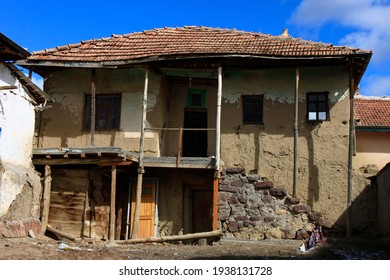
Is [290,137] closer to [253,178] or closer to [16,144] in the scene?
[253,178]

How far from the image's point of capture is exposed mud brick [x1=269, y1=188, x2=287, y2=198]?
1458cm

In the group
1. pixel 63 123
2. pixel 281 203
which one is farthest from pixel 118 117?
pixel 281 203

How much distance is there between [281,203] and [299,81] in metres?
3.78

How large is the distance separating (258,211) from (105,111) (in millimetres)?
5781

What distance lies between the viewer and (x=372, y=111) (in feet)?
69.3

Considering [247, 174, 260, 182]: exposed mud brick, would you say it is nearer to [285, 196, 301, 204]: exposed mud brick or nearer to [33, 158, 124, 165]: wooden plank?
[285, 196, 301, 204]: exposed mud brick

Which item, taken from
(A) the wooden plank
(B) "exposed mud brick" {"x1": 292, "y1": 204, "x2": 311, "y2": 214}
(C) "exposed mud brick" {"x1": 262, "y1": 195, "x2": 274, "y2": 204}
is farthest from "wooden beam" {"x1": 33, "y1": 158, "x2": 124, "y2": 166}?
(B) "exposed mud brick" {"x1": 292, "y1": 204, "x2": 311, "y2": 214}

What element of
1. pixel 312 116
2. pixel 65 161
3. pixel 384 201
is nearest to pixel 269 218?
pixel 384 201

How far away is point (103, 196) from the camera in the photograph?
1481 cm

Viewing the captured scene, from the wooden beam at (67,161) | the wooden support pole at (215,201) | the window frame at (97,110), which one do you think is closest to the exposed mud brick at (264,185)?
the wooden support pole at (215,201)

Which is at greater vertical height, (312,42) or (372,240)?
(312,42)

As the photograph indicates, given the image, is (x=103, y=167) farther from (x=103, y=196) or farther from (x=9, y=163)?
(x=9, y=163)

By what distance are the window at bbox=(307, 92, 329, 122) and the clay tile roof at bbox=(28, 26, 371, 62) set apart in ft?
4.48

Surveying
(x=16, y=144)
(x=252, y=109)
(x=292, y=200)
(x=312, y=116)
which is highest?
(x=252, y=109)
